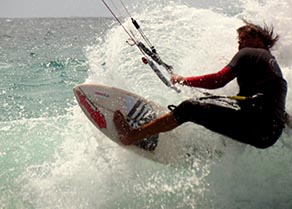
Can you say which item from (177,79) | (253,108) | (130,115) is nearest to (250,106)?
(253,108)

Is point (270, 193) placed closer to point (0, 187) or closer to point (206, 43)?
point (206, 43)

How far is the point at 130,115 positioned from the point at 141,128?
47 cm

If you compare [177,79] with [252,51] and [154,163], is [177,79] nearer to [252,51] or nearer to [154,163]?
[252,51]

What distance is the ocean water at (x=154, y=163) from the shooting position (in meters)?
6.45

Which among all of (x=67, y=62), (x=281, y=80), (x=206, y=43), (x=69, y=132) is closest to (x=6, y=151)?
(x=69, y=132)

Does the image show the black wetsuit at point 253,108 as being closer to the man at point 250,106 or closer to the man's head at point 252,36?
the man at point 250,106

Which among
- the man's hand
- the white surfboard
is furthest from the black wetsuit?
the white surfboard

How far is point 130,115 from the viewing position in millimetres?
6703

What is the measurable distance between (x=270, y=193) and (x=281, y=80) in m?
1.47

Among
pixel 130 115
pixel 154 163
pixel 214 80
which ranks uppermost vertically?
pixel 214 80

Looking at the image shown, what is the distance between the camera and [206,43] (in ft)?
27.0

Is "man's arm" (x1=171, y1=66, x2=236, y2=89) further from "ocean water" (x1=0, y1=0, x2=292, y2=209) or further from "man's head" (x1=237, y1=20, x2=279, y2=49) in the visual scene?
"ocean water" (x1=0, y1=0, x2=292, y2=209)

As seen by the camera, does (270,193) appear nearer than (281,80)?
No

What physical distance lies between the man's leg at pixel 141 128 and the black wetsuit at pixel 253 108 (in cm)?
22
